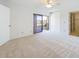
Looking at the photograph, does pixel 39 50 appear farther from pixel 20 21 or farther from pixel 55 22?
pixel 55 22

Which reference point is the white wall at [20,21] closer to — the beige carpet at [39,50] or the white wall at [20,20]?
the white wall at [20,20]

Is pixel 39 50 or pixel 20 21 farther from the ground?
pixel 20 21

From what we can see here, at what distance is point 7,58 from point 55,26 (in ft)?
28.3

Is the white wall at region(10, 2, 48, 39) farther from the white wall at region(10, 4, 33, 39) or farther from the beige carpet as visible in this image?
the beige carpet

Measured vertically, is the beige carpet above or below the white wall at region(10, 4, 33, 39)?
below

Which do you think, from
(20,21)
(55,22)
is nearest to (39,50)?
(20,21)

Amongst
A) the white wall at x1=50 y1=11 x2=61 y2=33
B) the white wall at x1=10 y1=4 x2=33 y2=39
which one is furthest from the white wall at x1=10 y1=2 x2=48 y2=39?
the white wall at x1=50 y1=11 x2=61 y2=33

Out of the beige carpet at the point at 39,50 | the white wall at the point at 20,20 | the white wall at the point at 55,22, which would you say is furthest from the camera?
the white wall at the point at 55,22

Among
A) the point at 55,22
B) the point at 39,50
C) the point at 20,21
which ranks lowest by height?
the point at 39,50

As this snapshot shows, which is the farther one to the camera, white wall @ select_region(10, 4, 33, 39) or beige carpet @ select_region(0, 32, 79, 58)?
white wall @ select_region(10, 4, 33, 39)

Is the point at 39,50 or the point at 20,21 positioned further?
the point at 20,21

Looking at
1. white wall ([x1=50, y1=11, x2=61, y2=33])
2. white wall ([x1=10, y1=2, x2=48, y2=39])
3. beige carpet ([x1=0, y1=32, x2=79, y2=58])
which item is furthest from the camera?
white wall ([x1=50, y1=11, x2=61, y2=33])

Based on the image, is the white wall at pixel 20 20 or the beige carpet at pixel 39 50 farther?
the white wall at pixel 20 20

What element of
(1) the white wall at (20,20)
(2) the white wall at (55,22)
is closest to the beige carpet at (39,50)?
(1) the white wall at (20,20)
